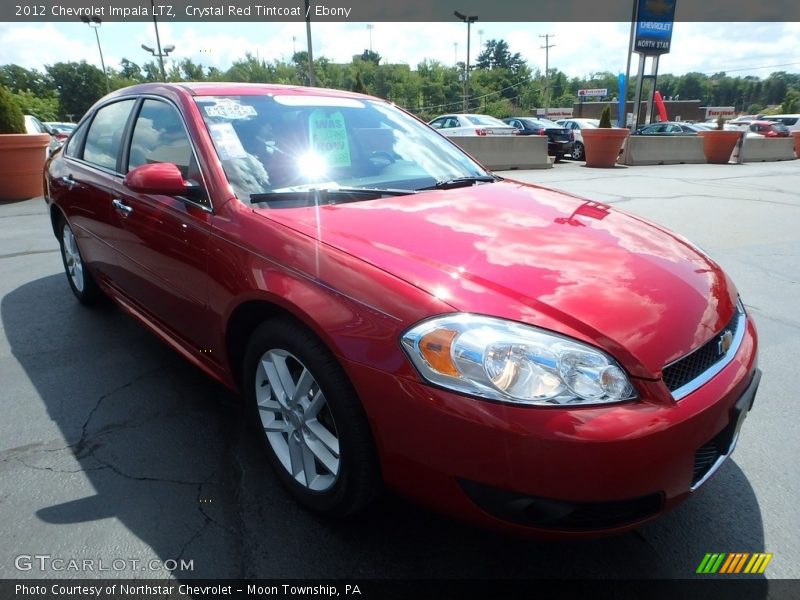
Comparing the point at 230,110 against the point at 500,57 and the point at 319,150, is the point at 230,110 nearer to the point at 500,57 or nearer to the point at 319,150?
the point at 319,150

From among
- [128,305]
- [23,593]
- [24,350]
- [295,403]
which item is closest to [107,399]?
[128,305]

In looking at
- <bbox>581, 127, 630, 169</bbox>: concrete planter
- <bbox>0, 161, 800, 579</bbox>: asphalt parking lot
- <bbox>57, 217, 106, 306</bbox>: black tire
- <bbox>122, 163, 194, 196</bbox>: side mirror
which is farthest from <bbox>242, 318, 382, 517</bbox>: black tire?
<bbox>581, 127, 630, 169</bbox>: concrete planter

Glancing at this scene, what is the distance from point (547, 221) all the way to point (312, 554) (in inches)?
62.9

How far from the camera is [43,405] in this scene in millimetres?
2865

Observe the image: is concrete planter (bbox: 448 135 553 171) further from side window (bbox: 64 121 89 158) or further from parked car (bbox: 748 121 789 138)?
parked car (bbox: 748 121 789 138)

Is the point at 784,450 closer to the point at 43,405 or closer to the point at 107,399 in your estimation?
the point at 107,399

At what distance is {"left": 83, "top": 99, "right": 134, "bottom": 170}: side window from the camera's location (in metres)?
3.33

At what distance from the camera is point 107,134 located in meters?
3.54

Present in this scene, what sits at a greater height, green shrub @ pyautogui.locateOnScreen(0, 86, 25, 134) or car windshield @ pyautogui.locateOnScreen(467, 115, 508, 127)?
green shrub @ pyautogui.locateOnScreen(0, 86, 25, 134)

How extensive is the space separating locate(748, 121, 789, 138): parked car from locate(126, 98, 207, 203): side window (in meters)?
33.5

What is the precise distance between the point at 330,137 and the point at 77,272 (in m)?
2.64

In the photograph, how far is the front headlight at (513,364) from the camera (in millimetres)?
1519

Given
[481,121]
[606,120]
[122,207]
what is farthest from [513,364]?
[481,121]
